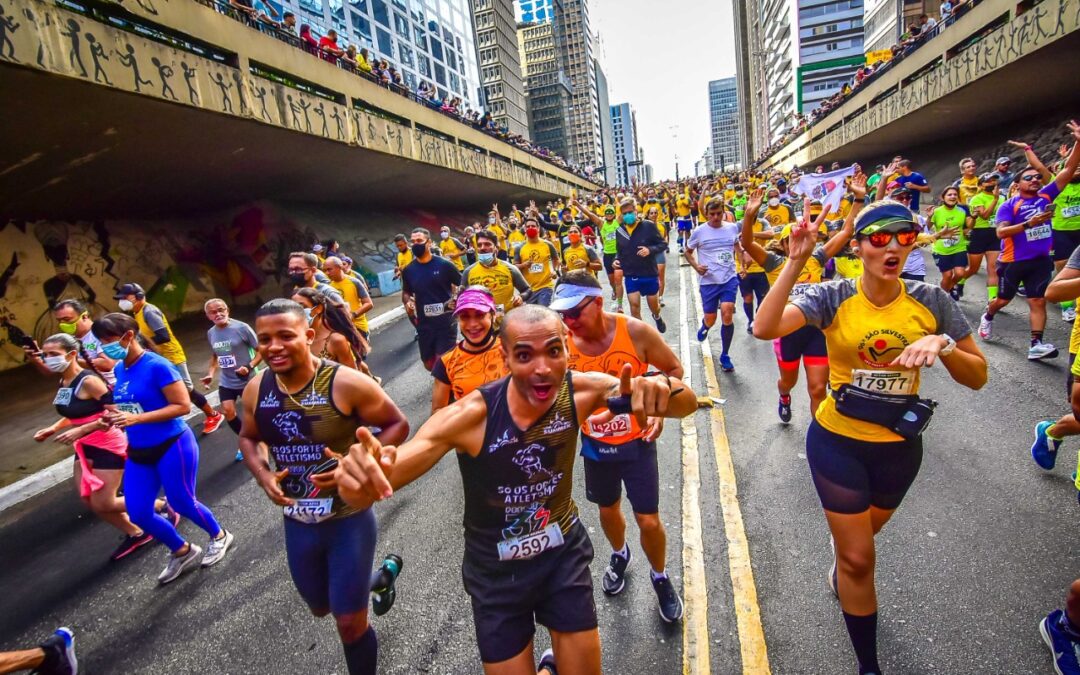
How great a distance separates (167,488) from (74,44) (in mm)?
8536

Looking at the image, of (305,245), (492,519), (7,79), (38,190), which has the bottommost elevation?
(492,519)

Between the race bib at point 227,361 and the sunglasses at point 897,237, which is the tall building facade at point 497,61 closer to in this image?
the race bib at point 227,361

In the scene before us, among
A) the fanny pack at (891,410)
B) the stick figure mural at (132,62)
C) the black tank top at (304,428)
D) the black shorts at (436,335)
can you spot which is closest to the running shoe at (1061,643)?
the fanny pack at (891,410)

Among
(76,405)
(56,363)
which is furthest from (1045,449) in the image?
(56,363)

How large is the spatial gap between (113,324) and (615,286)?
897cm

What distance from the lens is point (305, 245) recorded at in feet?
63.4

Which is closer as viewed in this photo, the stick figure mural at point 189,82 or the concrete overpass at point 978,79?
the stick figure mural at point 189,82

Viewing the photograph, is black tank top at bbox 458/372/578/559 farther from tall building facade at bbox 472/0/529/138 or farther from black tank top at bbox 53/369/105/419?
tall building facade at bbox 472/0/529/138

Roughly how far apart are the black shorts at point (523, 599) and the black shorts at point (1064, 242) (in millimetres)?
8091

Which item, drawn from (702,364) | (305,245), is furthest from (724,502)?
(305,245)

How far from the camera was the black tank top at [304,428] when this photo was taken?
264 cm

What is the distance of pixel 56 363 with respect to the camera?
13.9ft

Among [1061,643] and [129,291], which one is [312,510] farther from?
[129,291]

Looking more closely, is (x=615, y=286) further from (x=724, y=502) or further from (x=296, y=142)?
(x=296, y=142)
